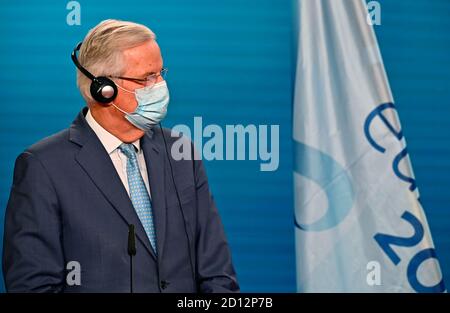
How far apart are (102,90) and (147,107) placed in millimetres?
130

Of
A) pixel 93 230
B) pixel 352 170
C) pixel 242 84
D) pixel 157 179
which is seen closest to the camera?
pixel 93 230

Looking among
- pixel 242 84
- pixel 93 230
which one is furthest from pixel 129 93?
pixel 242 84

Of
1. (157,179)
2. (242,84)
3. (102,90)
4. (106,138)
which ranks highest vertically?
(242,84)

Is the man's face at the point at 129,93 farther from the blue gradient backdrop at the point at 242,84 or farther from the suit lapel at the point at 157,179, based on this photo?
the blue gradient backdrop at the point at 242,84

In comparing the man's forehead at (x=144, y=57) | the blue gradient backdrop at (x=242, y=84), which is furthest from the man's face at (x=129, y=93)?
the blue gradient backdrop at (x=242, y=84)

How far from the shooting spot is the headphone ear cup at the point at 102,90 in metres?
2.07

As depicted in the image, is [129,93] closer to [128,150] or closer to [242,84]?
[128,150]

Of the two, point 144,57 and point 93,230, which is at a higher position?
point 144,57

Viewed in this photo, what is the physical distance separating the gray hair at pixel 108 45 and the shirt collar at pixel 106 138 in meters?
0.05

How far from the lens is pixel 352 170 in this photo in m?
2.84

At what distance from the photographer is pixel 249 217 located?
3084mm

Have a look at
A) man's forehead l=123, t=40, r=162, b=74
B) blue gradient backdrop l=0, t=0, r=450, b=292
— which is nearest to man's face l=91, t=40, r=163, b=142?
man's forehead l=123, t=40, r=162, b=74

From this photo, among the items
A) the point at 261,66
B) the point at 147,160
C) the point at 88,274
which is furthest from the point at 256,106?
the point at 88,274

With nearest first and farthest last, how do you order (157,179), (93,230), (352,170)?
(93,230) < (157,179) < (352,170)
